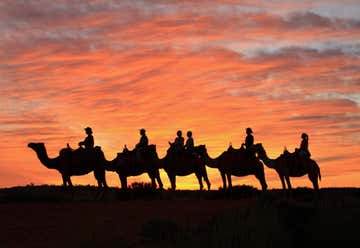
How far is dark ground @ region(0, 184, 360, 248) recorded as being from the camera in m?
17.5

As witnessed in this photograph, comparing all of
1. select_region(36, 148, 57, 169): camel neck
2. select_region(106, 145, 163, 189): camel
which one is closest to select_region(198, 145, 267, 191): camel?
select_region(106, 145, 163, 189): camel

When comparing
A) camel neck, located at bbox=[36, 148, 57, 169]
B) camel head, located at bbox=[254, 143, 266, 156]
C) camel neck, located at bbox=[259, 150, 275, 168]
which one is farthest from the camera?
camel head, located at bbox=[254, 143, 266, 156]

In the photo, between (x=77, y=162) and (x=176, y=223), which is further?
(x=77, y=162)

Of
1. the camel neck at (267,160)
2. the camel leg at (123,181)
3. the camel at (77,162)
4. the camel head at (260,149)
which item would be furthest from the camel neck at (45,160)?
the camel neck at (267,160)

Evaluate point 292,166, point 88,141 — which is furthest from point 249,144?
point 88,141

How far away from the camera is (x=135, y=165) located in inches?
1251

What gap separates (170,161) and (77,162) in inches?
228

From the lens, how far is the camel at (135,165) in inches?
1246

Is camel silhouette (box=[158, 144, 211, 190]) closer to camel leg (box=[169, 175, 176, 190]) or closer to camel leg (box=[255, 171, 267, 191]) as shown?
camel leg (box=[169, 175, 176, 190])

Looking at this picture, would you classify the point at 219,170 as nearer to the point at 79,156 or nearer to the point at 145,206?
the point at 79,156

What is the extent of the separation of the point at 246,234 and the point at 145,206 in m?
5.52

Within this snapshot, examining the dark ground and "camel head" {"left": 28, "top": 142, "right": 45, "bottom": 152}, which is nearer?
the dark ground

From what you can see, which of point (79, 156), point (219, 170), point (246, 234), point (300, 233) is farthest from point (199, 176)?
point (246, 234)

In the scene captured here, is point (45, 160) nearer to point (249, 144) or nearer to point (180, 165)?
point (180, 165)
